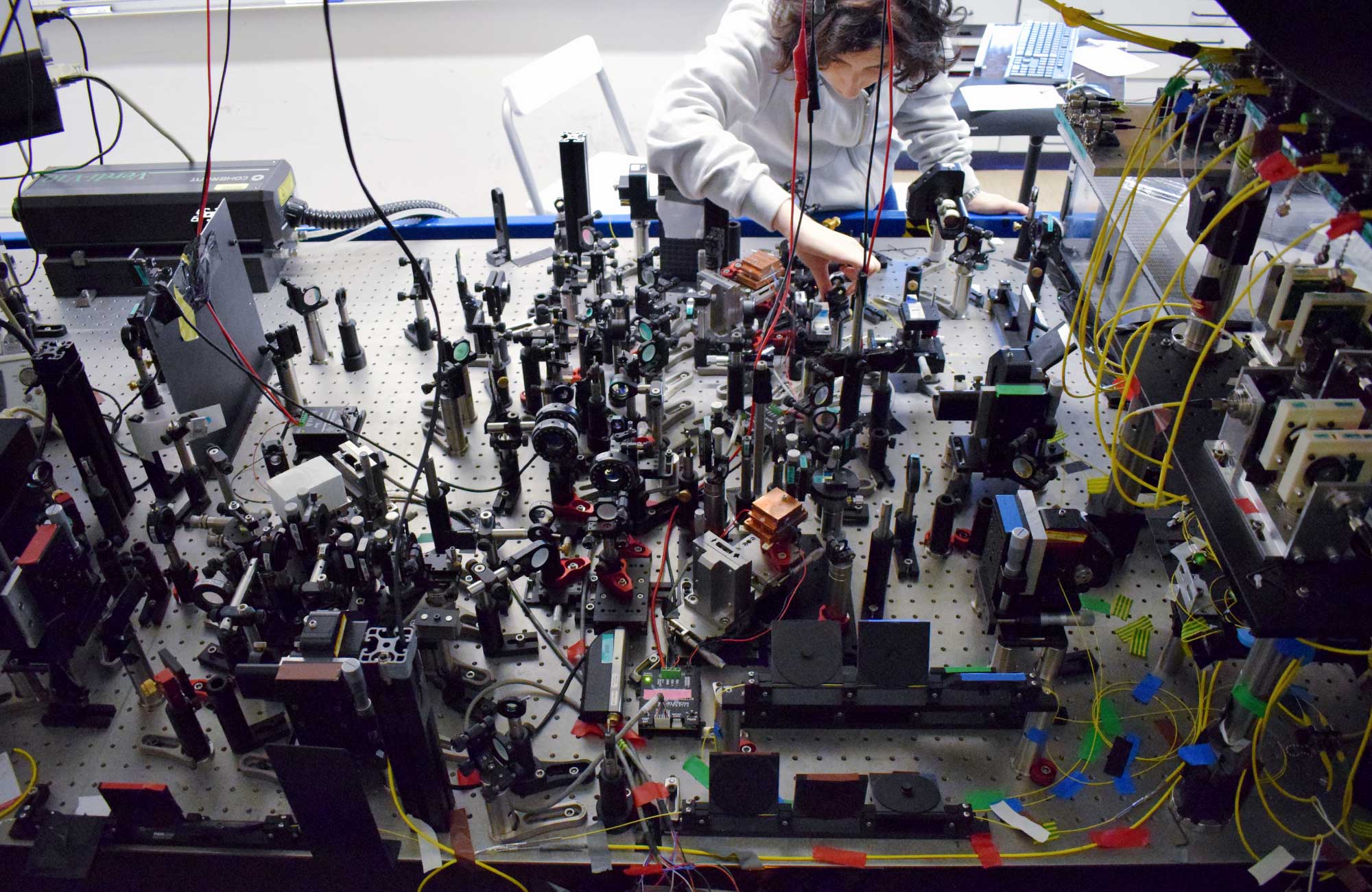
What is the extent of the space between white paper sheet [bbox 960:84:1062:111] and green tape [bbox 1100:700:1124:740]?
7.41ft

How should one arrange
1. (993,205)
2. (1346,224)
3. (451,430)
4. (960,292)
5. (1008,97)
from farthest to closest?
(1008,97) → (993,205) → (960,292) → (451,430) → (1346,224)

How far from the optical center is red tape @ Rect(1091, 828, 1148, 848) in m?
1.37

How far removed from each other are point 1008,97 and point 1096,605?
86.4 inches

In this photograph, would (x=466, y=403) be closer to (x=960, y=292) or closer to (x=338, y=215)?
(x=338, y=215)

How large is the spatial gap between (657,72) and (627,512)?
342 centimetres

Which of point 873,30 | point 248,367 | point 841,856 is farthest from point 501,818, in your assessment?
point 873,30

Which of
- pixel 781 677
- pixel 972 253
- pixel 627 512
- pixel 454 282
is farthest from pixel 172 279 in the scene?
pixel 972 253

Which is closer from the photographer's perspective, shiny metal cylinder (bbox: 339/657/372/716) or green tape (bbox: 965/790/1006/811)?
shiny metal cylinder (bbox: 339/657/372/716)

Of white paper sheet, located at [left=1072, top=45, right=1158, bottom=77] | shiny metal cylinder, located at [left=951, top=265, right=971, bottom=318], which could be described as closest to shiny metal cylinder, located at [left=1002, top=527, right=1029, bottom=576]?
shiny metal cylinder, located at [left=951, top=265, right=971, bottom=318]

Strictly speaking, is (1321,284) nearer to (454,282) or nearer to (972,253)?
(972,253)

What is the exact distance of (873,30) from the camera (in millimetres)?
2105

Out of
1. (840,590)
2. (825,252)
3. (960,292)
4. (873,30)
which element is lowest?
(840,590)

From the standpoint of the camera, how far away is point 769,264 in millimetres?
2266

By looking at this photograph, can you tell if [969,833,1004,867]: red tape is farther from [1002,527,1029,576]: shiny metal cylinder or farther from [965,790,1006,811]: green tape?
[1002,527,1029,576]: shiny metal cylinder
